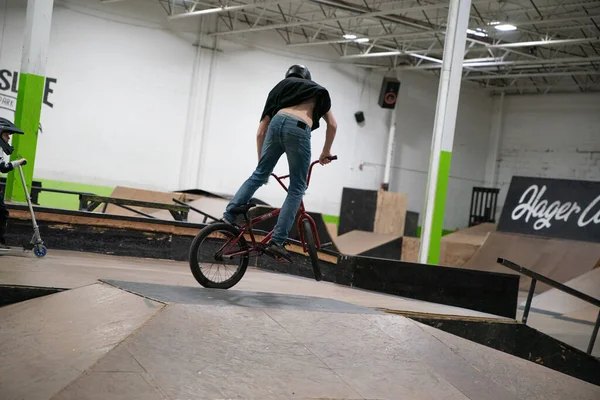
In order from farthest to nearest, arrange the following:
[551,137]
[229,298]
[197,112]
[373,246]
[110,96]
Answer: [551,137], [197,112], [110,96], [373,246], [229,298]

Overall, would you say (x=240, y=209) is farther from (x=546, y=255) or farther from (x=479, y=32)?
(x=479, y=32)

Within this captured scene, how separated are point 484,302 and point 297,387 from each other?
3.37 m

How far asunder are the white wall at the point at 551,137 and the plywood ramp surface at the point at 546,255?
997 cm

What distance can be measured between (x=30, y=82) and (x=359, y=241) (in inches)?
332

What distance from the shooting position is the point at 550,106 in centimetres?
2356

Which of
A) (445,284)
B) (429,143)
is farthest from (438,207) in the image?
(429,143)

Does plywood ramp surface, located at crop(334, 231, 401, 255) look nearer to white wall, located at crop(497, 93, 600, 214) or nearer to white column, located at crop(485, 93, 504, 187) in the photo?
white wall, located at crop(497, 93, 600, 214)

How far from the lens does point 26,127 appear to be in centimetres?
985

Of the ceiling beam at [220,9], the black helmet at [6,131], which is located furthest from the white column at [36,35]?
the ceiling beam at [220,9]

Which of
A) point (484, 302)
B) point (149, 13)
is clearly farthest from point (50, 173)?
point (484, 302)

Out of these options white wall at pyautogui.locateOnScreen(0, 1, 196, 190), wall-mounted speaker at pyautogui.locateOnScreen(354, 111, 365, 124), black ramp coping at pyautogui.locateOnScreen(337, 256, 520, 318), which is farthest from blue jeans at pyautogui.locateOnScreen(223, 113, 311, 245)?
wall-mounted speaker at pyautogui.locateOnScreen(354, 111, 365, 124)

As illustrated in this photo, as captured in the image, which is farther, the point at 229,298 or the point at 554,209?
the point at 554,209

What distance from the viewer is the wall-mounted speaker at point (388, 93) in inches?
826

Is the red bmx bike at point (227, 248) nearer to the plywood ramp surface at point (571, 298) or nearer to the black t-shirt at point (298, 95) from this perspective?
the black t-shirt at point (298, 95)
